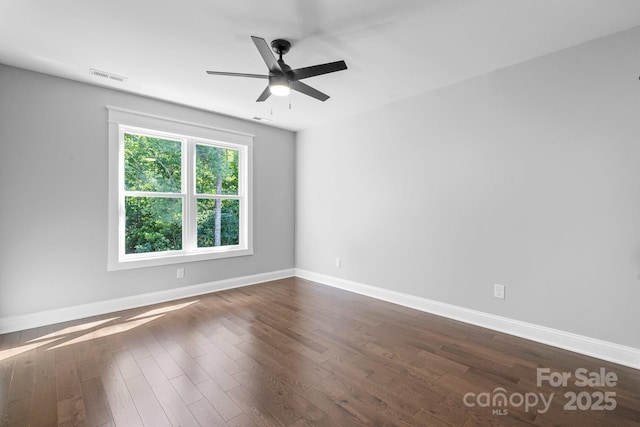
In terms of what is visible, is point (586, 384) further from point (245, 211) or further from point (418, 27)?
point (245, 211)

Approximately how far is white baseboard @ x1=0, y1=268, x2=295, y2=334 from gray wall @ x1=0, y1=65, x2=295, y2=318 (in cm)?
7

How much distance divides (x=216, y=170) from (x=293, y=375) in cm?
326

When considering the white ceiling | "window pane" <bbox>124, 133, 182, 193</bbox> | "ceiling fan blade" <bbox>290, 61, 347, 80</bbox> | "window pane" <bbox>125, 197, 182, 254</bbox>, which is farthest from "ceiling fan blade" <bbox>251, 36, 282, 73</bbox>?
"window pane" <bbox>125, 197, 182, 254</bbox>

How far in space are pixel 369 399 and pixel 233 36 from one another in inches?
114

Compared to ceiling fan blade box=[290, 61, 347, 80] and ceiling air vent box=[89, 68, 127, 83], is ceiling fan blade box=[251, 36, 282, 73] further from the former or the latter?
ceiling air vent box=[89, 68, 127, 83]

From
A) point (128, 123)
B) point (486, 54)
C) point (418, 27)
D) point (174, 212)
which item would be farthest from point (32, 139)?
point (486, 54)

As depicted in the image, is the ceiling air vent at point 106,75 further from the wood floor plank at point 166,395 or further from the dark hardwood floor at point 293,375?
the wood floor plank at point 166,395

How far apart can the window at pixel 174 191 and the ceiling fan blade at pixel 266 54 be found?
7.46 feet

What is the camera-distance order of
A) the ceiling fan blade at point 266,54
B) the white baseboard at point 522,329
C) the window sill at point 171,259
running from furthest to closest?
the window sill at point 171,259, the white baseboard at point 522,329, the ceiling fan blade at point 266,54

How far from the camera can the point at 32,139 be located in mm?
2947

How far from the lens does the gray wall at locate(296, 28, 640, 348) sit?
233 cm

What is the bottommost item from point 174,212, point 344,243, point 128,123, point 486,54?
point 344,243

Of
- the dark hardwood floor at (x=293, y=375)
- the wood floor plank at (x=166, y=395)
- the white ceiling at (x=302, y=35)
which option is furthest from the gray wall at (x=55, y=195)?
the wood floor plank at (x=166, y=395)

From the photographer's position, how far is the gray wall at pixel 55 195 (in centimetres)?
286
